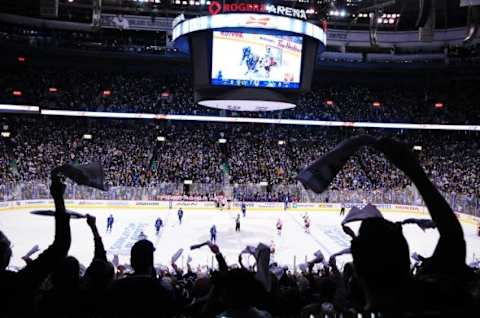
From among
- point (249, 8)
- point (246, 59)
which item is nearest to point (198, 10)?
point (246, 59)

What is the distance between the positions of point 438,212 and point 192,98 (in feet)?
140

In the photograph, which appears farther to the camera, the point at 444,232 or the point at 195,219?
the point at 195,219

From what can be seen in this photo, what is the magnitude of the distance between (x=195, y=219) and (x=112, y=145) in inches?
630

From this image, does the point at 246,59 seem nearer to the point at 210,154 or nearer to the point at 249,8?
the point at 249,8

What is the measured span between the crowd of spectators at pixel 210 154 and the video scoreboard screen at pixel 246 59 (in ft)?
48.2

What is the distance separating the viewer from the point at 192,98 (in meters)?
44.1

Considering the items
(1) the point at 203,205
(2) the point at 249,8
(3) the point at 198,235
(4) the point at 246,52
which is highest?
(2) the point at 249,8

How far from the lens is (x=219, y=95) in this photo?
18703mm

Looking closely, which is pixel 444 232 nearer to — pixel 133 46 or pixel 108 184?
pixel 108 184

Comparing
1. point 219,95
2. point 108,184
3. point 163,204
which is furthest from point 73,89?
point 219,95

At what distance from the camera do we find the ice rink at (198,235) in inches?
712

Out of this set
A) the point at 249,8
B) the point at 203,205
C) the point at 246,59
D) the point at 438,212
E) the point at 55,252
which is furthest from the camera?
the point at 203,205

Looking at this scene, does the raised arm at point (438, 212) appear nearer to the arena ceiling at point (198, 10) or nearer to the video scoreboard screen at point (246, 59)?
the video scoreboard screen at point (246, 59)

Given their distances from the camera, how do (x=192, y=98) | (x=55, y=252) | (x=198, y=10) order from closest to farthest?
(x=55, y=252), (x=198, y=10), (x=192, y=98)
